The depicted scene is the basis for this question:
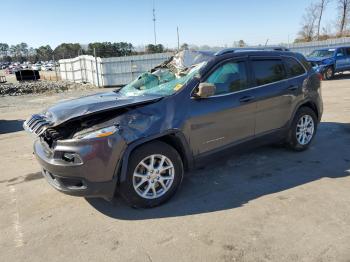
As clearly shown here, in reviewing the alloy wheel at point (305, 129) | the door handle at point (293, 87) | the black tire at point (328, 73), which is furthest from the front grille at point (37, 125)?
the black tire at point (328, 73)

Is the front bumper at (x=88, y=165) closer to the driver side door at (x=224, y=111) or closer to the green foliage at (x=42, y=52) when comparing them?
the driver side door at (x=224, y=111)

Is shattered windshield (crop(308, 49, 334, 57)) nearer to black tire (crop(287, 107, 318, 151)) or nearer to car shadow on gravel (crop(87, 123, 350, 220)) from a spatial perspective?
car shadow on gravel (crop(87, 123, 350, 220))

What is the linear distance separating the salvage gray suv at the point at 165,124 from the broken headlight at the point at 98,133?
11 millimetres

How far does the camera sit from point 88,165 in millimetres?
3471

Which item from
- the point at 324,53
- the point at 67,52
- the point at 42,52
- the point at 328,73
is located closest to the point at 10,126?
the point at 328,73

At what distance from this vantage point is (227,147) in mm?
4566

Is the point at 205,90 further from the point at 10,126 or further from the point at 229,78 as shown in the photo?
the point at 10,126

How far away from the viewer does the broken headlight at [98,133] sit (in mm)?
3496

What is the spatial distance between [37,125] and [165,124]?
155 centimetres

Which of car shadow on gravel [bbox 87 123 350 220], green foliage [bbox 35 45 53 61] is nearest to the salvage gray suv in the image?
car shadow on gravel [bbox 87 123 350 220]

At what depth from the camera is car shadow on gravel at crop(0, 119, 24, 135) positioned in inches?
363

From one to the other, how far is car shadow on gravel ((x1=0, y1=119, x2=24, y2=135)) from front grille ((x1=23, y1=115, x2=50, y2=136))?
5443mm

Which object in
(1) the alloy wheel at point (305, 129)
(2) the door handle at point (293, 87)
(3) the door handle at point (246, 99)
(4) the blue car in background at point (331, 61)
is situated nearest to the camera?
(3) the door handle at point (246, 99)

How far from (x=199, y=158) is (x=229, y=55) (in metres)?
1.51
